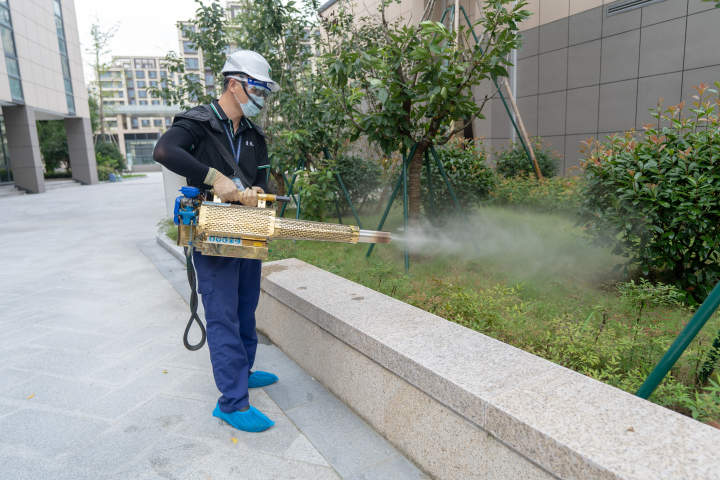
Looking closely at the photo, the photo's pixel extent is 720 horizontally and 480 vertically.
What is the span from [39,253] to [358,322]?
23.2 feet

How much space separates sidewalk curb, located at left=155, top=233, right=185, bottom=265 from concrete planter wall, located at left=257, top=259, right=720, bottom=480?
3927 millimetres

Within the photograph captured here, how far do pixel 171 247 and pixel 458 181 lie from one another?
14.3 feet

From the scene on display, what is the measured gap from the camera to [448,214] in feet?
19.0

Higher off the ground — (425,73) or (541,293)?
(425,73)

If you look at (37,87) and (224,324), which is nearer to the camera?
(224,324)

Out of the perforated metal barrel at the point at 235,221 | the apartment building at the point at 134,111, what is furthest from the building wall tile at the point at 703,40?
the apartment building at the point at 134,111

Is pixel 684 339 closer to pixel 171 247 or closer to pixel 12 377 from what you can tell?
pixel 12 377

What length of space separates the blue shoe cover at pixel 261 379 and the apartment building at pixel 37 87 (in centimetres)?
2246

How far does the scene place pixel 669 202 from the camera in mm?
3340

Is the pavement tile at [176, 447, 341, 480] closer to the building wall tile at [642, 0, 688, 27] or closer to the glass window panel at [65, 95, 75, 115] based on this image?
the building wall tile at [642, 0, 688, 27]

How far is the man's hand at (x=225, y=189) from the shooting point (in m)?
2.29

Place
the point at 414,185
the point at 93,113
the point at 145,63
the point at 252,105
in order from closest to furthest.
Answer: the point at 252,105 → the point at 414,185 → the point at 93,113 → the point at 145,63

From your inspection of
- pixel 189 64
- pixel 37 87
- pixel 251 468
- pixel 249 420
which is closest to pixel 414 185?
pixel 249 420

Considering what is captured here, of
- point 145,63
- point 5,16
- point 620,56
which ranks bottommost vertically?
point 620,56
